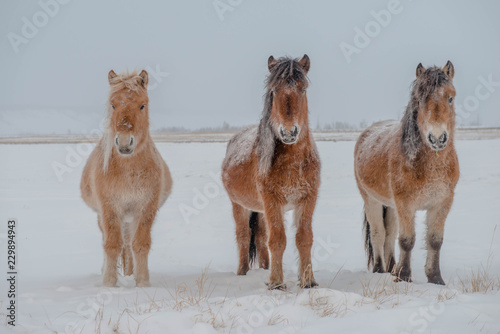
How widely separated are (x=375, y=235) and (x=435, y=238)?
1399 mm

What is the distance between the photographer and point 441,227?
5.35 meters

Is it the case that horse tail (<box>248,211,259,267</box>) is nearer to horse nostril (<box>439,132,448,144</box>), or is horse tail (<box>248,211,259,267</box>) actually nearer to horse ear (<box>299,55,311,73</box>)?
horse ear (<box>299,55,311,73</box>)

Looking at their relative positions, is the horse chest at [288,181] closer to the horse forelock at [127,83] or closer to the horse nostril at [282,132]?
the horse nostril at [282,132]

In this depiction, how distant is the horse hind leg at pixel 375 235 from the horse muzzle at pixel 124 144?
12.8 feet

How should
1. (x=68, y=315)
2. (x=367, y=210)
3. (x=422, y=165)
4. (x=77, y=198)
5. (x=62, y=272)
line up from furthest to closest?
1. (x=77, y=198)
2. (x=367, y=210)
3. (x=62, y=272)
4. (x=422, y=165)
5. (x=68, y=315)

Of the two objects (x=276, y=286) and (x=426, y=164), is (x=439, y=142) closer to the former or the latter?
(x=426, y=164)

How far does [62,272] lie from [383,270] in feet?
15.2

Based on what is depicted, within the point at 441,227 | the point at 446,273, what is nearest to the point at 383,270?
the point at 446,273

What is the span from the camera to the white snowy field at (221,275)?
333 centimetres

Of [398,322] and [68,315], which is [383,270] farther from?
[68,315]

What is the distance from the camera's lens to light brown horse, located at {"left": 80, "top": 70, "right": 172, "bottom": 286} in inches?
193

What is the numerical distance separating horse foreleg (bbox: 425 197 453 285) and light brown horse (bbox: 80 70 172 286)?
3355 millimetres

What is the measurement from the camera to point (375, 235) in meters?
6.70

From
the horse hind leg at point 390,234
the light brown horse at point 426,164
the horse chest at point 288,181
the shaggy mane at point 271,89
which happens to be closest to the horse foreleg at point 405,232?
the light brown horse at point 426,164
